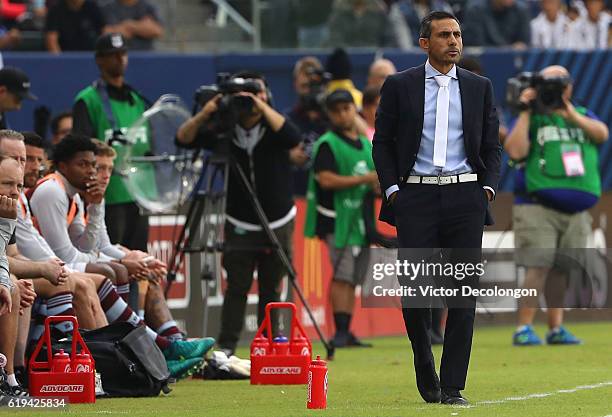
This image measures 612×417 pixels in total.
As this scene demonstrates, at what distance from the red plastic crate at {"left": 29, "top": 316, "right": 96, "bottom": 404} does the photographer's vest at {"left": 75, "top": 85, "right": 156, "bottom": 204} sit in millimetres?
3508

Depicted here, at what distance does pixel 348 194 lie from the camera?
15.9 metres

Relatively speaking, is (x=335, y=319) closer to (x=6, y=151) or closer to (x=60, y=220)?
(x=60, y=220)

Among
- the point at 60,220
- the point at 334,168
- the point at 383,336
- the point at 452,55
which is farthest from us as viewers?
the point at 383,336

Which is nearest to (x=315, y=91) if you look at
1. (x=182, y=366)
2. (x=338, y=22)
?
(x=338, y=22)

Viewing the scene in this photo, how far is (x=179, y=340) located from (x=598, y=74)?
1107cm

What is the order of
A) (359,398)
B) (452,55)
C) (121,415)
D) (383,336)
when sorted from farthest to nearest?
(383,336), (359,398), (452,55), (121,415)

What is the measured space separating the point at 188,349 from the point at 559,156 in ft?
18.0

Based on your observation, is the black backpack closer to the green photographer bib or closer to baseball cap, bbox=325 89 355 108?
baseball cap, bbox=325 89 355 108

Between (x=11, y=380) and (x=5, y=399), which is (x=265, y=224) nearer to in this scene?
(x=11, y=380)

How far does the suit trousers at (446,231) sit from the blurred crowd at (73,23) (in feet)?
29.4

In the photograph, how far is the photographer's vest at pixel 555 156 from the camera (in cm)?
1576

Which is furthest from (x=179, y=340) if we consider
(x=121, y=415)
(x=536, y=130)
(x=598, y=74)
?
(x=598, y=74)

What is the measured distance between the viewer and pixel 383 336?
1809 cm

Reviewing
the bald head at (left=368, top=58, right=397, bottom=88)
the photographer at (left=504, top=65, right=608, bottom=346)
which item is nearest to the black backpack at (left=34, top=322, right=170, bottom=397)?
the photographer at (left=504, top=65, right=608, bottom=346)
